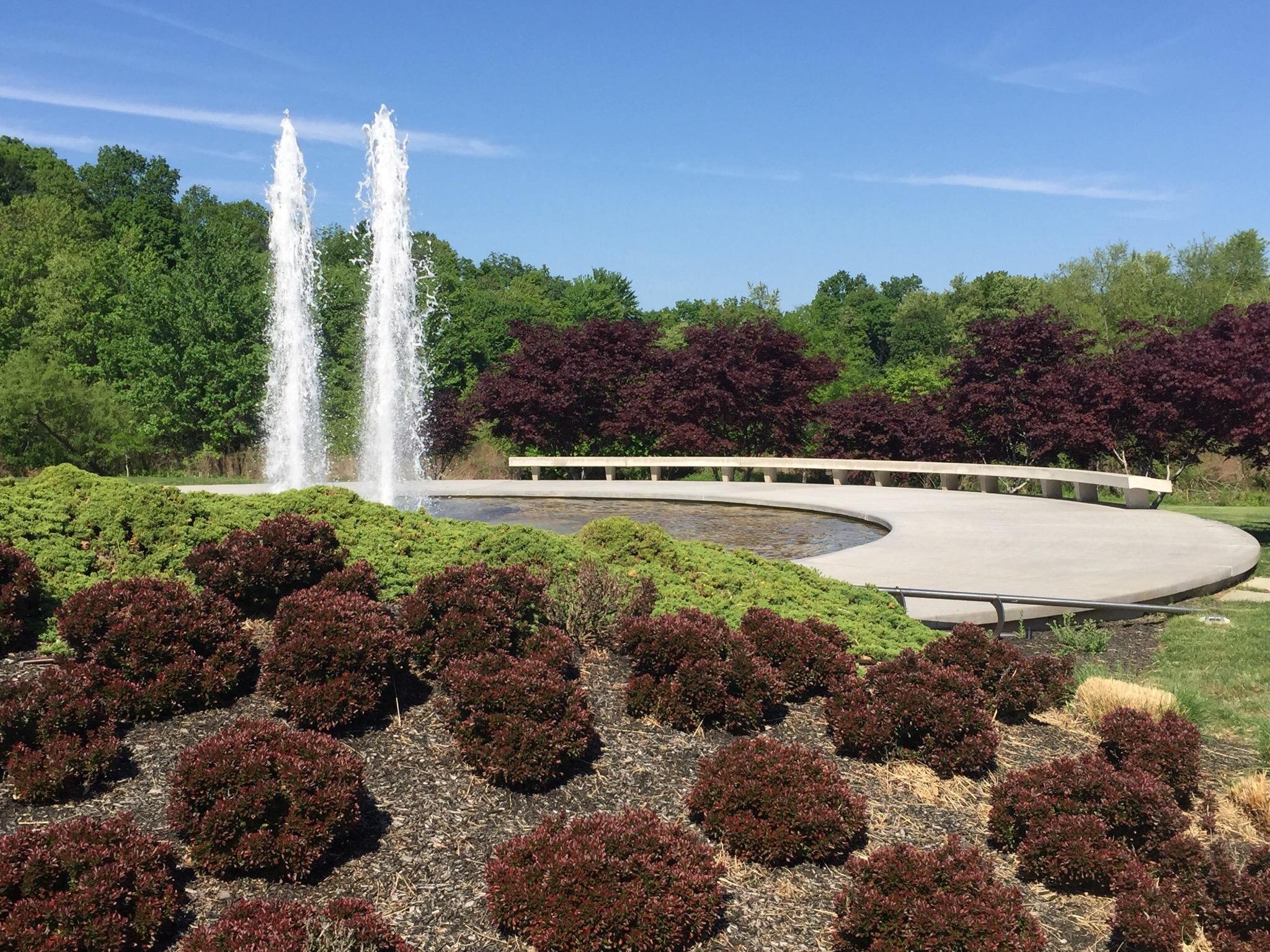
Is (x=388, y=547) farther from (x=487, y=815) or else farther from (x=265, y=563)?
(x=487, y=815)

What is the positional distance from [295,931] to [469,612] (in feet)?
8.54

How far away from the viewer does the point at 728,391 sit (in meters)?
25.3

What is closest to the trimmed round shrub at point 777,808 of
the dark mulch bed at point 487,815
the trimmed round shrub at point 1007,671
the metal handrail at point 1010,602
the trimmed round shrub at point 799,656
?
the dark mulch bed at point 487,815

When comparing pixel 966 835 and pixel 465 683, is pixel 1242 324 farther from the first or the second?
pixel 465 683

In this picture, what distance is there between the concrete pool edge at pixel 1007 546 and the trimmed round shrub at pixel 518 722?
4529 millimetres

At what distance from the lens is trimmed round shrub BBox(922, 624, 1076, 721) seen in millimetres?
6188

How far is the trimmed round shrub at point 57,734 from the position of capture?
13.8 feet

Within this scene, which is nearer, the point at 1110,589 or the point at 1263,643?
the point at 1263,643

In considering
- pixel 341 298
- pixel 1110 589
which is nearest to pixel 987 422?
pixel 1110 589

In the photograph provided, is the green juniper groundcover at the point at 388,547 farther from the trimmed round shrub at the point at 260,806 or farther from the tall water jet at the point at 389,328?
the tall water jet at the point at 389,328

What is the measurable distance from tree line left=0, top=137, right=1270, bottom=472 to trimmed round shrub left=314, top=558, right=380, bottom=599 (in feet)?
40.4

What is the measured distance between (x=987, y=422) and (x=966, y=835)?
18.8 metres

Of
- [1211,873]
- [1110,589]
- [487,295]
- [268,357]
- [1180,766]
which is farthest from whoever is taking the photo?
[487,295]

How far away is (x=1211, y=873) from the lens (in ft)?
13.2
